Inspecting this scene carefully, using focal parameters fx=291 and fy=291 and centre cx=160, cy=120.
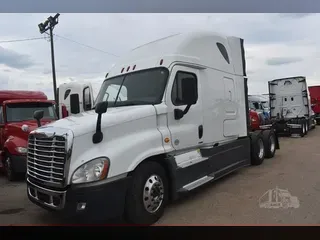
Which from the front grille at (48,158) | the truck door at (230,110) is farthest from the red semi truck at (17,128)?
the truck door at (230,110)

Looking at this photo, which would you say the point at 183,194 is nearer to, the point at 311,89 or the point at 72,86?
the point at 72,86

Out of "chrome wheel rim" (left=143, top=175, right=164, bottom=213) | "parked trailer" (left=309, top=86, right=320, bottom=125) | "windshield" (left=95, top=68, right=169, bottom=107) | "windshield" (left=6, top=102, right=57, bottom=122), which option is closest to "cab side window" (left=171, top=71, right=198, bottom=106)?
"windshield" (left=95, top=68, right=169, bottom=107)

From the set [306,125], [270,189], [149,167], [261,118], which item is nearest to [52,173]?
[149,167]

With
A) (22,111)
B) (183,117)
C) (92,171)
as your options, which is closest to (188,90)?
(183,117)

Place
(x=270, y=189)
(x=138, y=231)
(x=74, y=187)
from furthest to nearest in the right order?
(x=270, y=189) → (x=138, y=231) → (x=74, y=187)

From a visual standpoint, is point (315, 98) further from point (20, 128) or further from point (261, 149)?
point (20, 128)

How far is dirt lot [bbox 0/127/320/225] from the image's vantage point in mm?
4434

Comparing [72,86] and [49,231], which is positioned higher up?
[72,86]

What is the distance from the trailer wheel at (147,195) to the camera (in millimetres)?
3939

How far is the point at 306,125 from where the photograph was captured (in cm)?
1606

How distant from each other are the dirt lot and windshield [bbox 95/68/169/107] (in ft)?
6.26

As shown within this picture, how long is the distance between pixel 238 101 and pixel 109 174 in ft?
14.7

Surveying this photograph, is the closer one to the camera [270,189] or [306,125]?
[270,189]

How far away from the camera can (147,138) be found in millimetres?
4266
